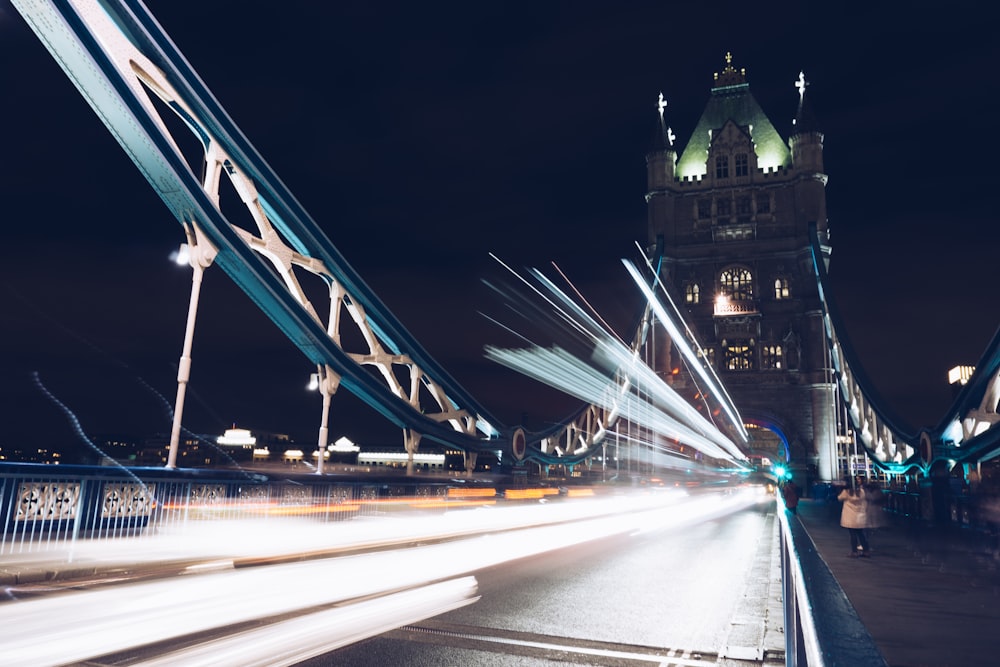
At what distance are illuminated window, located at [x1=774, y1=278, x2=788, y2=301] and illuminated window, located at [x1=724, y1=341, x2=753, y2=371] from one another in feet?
16.1

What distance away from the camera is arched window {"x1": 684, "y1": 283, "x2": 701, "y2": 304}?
60812mm

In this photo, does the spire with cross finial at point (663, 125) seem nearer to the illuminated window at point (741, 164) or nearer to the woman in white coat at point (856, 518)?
the illuminated window at point (741, 164)

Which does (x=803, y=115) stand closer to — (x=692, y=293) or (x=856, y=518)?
(x=692, y=293)

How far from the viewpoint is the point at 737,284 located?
60406mm

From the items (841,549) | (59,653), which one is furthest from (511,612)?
(841,549)

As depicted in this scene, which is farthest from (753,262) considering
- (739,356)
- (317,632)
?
(317,632)

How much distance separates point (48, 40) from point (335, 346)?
32.2 feet

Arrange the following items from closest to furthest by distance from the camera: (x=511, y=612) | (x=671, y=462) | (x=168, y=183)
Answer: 1. (x=511, y=612)
2. (x=168, y=183)
3. (x=671, y=462)

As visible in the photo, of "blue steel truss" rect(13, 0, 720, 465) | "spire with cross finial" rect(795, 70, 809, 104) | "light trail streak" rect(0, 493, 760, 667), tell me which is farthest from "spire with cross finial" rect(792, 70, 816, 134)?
"light trail streak" rect(0, 493, 760, 667)

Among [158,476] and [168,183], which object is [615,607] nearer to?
[158,476]

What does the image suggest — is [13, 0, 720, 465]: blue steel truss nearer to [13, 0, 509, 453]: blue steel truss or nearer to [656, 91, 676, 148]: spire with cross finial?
[13, 0, 509, 453]: blue steel truss

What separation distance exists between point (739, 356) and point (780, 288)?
264 inches

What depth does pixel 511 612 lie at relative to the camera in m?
7.25

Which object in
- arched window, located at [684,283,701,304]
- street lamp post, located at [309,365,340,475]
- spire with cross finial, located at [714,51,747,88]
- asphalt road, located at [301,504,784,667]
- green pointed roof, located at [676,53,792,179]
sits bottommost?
asphalt road, located at [301,504,784,667]
